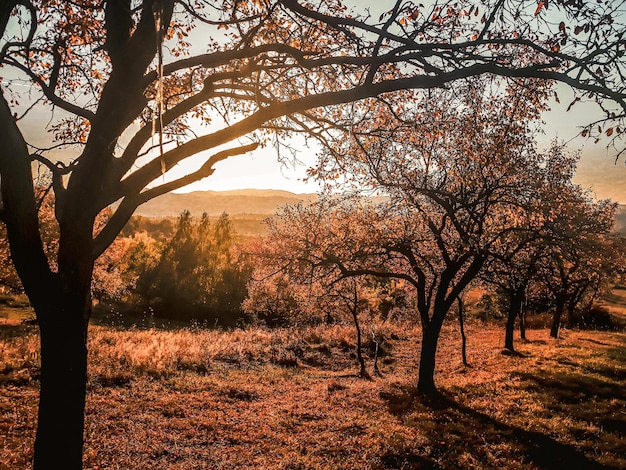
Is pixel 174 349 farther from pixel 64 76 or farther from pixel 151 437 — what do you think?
pixel 64 76

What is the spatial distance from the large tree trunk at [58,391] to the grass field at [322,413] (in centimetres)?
460

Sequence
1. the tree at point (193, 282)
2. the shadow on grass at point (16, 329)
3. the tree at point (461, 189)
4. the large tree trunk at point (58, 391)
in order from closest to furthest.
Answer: the large tree trunk at point (58, 391) < the tree at point (461, 189) < the shadow on grass at point (16, 329) < the tree at point (193, 282)

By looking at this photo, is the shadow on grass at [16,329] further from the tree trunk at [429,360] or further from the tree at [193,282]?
the tree trunk at [429,360]

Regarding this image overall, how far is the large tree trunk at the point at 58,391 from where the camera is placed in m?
4.73

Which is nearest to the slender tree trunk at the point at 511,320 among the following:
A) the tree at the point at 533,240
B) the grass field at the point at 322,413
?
the tree at the point at 533,240

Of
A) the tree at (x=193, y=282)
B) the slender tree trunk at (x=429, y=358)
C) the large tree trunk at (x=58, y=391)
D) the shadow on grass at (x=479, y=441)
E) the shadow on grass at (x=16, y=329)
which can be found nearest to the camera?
the large tree trunk at (x=58, y=391)

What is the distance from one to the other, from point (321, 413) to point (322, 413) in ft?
0.12

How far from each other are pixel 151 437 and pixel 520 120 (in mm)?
15947

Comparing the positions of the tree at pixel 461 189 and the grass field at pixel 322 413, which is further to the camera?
the tree at pixel 461 189

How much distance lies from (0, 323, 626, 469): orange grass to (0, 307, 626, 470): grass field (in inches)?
2.3

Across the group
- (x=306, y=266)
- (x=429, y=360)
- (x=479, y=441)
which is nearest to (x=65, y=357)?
Result: (x=479, y=441)

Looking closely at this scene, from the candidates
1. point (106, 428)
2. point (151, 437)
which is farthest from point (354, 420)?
point (106, 428)

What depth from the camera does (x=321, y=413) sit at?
13945 mm

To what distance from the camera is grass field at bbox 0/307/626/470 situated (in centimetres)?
981
